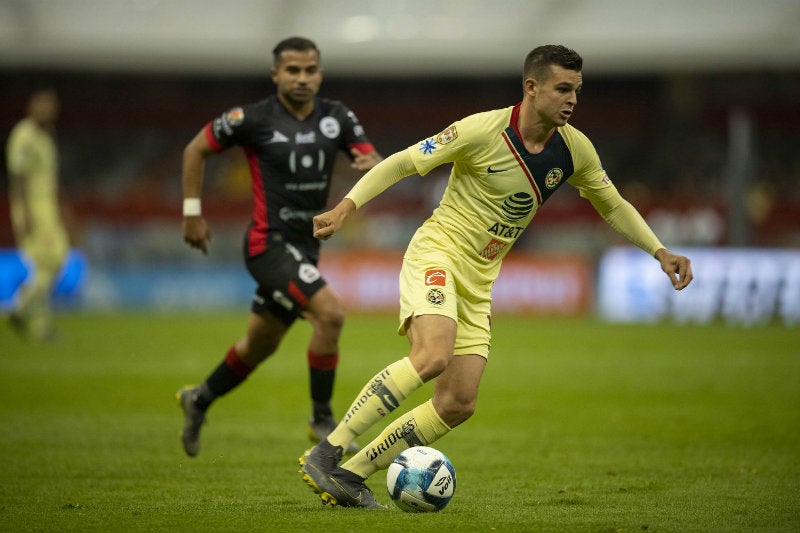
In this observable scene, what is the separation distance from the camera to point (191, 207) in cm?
750

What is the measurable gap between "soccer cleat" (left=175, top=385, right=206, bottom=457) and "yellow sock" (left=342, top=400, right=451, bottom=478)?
6.94 ft

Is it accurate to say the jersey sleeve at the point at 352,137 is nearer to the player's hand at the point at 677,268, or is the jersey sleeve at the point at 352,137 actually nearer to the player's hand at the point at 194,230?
the player's hand at the point at 194,230

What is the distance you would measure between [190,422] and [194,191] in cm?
150

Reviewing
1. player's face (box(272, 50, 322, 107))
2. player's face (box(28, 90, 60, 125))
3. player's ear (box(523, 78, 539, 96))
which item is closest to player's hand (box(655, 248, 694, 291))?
player's ear (box(523, 78, 539, 96))

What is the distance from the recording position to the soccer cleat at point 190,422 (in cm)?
739

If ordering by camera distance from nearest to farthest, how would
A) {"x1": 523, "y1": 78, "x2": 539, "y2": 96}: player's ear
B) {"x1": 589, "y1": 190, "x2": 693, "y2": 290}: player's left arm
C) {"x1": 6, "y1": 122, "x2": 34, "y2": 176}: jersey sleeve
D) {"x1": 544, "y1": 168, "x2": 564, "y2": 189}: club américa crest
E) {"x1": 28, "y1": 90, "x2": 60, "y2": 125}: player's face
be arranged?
{"x1": 523, "y1": 78, "x2": 539, "y2": 96}: player's ear < {"x1": 544, "y1": 168, "x2": 564, "y2": 189}: club américa crest < {"x1": 589, "y1": 190, "x2": 693, "y2": 290}: player's left arm < {"x1": 28, "y1": 90, "x2": 60, "y2": 125}: player's face < {"x1": 6, "y1": 122, "x2": 34, "y2": 176}: jersey sleeve

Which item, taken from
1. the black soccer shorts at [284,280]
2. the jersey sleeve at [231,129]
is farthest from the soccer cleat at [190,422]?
the jersey sleeve at [231,129]

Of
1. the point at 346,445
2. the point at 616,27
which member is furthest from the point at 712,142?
the point at 346,445

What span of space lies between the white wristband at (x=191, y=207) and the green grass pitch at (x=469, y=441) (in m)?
1.55

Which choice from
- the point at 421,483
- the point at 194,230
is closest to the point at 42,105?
the point at 194,230

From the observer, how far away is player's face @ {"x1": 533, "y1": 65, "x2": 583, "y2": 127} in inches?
223

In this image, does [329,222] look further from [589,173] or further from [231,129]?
[231,129]

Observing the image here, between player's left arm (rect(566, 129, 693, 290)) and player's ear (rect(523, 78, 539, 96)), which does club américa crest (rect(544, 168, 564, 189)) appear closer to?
player's left arm (rect(566, 129, 693, 290))

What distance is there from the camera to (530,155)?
5852mm
